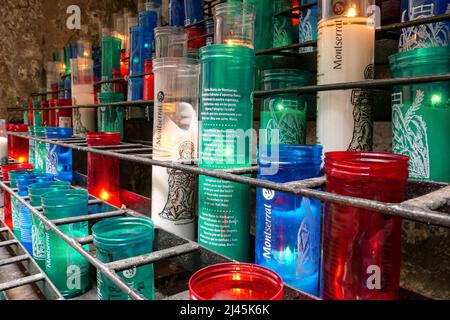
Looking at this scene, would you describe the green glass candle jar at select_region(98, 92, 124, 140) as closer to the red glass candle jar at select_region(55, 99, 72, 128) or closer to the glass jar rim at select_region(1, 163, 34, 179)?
the red glass candle jar at select_region(55, 99, 72, 128)

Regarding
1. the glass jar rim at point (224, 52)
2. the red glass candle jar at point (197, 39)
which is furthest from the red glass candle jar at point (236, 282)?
the red glass candle jar at point (197, 39)

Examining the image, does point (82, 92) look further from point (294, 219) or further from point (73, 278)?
point (294, 219)

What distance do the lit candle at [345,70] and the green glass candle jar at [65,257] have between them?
0.71 meters

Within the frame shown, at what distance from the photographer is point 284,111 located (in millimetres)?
758

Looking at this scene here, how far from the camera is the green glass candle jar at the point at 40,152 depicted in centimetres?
158

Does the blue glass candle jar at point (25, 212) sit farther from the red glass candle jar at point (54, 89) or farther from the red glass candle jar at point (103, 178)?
the red glass candle jar at point (54, 89)

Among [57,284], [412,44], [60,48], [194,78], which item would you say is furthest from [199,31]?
[60,48]

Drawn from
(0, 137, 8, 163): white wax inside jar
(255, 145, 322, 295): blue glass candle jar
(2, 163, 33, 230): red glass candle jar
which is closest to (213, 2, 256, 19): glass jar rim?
(255, 145, 322, 295): blue glass candle jar

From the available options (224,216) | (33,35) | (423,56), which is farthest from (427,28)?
(33,35)

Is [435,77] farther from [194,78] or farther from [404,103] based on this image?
[194,78]

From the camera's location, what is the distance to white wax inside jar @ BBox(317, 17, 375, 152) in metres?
0.61

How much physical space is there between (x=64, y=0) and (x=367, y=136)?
96.5 inches

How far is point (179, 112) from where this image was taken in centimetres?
83

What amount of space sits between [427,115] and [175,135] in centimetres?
50
